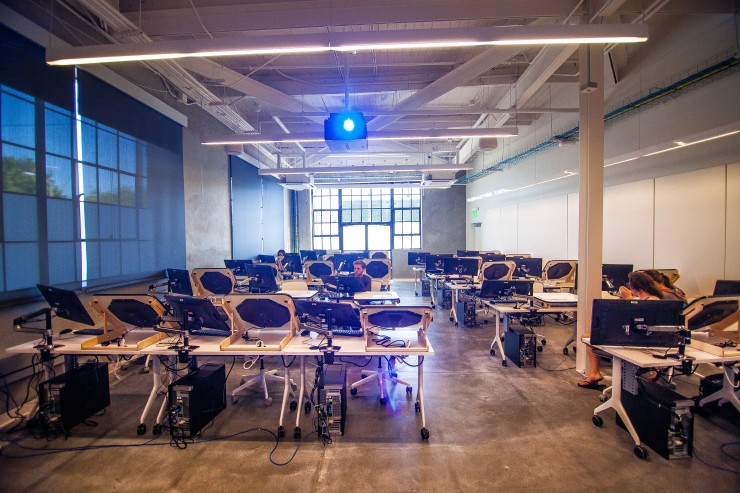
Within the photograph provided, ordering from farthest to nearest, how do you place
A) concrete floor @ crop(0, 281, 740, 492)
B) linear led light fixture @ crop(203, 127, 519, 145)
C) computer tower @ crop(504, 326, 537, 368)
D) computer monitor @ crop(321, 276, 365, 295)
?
linear led light fixture @ crop(203, 127, 519, 145), computer monitor @ crop(321, 276, 365, 295), computer tower @ crop(504, 326, 537, 368), concrete floor @ crop(0, 281, 740, 492)

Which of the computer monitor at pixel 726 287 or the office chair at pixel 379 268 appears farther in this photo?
the office chair at pixel 379 268

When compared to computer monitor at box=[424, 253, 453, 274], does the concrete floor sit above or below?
below

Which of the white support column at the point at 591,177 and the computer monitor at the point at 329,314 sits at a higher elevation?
the white support column at the point at 591,177

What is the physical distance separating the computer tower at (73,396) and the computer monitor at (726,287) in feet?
22.5

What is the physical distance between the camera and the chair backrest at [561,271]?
20.4 ft

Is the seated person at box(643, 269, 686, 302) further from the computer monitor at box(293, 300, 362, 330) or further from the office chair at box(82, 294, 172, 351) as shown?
the office chair at box(82, 294, 172, 351)

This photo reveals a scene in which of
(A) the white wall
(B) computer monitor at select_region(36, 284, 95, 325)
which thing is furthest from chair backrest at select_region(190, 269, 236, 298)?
(A) the white wall

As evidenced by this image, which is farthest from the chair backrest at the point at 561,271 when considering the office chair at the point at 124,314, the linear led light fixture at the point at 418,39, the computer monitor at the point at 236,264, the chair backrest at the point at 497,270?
the office chair at the point at 124,314

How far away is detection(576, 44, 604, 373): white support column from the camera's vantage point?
13.1ft

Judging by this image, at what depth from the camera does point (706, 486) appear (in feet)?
7.53

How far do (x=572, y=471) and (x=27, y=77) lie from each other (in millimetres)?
6279

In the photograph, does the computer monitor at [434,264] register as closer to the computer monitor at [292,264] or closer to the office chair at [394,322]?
the computer monitor at [292,264]

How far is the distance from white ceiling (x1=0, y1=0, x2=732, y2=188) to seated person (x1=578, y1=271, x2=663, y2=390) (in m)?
2.88

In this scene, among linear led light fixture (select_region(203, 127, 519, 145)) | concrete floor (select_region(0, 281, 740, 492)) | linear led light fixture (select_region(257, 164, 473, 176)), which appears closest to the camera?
concrete floor (select_region(0, 281, 740, 492))
